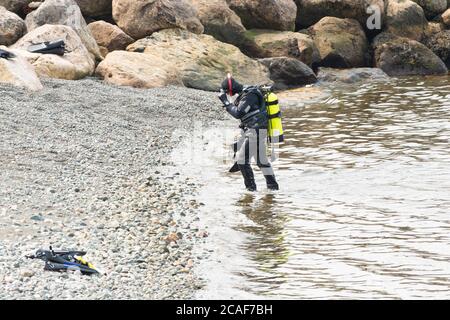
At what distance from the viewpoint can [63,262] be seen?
1071 cm

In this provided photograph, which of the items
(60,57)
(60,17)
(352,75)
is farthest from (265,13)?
(60,57)

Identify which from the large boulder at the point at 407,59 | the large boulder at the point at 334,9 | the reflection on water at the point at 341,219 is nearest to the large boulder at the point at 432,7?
the large boulder at the point at 334,9

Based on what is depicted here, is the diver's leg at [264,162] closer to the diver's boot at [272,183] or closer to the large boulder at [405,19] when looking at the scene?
the diver's boot at [272,183]

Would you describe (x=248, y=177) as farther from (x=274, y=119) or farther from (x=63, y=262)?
(x=63, y=262)

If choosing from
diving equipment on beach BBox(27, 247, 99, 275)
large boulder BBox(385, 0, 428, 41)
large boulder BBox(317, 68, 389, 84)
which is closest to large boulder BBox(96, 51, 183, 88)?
large boulder BBox(317, 68, 389, 84)

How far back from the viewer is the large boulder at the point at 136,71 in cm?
2803

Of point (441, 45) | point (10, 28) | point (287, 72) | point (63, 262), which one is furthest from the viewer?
point (441, 45)

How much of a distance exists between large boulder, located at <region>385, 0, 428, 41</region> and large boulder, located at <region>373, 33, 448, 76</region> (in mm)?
2656

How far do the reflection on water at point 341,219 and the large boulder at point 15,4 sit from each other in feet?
44.9

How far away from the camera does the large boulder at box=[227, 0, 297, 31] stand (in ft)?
126

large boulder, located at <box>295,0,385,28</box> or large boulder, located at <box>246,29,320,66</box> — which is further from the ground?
large boulder, located at <box>295,0,385,28</box>

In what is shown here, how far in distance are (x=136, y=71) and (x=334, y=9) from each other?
649 inches

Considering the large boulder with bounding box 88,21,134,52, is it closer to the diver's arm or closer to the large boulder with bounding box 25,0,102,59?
the large boulder with bounding box 25,0,102,59

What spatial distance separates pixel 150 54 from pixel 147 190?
1533 centimetres
